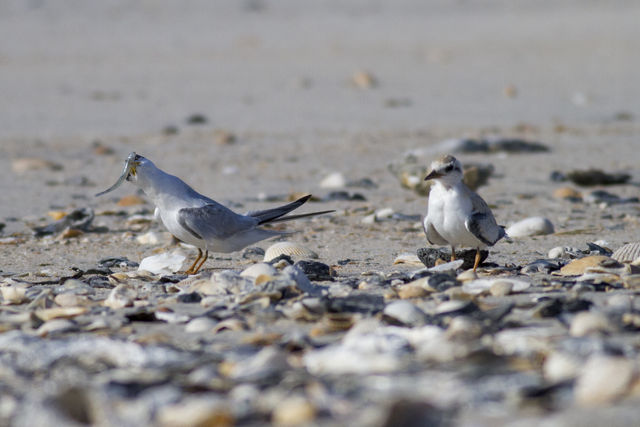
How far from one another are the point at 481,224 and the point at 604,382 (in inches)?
79.7

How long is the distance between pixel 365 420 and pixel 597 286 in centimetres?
202

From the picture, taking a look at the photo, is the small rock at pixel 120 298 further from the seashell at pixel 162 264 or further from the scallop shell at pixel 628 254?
the scallop shell at pixel 628 254

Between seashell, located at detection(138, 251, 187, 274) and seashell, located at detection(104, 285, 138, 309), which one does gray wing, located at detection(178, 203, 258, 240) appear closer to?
seashell, located at detection(138, 251, 187, 274)

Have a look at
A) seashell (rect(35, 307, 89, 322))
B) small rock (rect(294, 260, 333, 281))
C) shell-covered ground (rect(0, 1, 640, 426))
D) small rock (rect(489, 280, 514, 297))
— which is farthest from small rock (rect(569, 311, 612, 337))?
seashell (rect(35, 307, 89, 322))

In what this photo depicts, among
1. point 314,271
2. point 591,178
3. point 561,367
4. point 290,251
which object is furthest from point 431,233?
point 591,178

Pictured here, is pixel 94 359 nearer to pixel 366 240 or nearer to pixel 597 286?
pixel 597 286

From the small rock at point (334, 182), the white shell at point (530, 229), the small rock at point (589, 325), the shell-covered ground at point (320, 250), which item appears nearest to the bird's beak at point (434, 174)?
the shell-covered ground at point (320, 250)

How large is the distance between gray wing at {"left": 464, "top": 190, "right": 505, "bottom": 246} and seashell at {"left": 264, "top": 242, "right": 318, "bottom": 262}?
1098 mm

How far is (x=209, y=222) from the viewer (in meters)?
4.67

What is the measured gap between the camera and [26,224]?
6.46 metres

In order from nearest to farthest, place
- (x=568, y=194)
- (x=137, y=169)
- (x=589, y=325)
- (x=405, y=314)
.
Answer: (x=589, y=325), (x=405, y=314), (x=137, y=169), (x=568, y=194)

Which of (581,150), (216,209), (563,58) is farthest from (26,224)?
(563,58)

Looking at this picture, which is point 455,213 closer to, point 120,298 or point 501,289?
point 501,289

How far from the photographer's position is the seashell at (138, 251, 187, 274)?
490 cm
